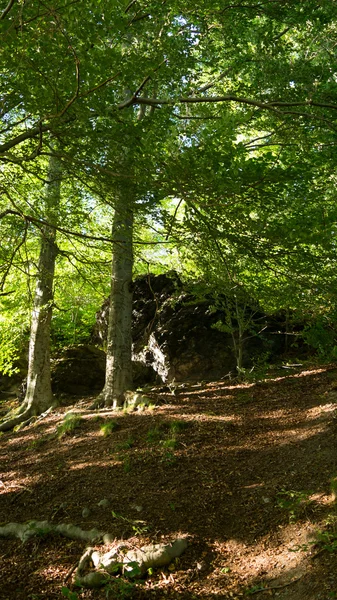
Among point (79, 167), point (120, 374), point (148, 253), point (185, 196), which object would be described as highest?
point (148, 253)

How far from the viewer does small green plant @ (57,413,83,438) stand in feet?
26.5

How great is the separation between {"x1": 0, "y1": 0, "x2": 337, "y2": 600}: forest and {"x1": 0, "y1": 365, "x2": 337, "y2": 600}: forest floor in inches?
0.9

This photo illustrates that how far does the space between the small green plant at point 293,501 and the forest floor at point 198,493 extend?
0.04 ft

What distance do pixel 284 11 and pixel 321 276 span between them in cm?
365

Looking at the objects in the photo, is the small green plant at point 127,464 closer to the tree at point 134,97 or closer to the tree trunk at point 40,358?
the tree at point 134,97

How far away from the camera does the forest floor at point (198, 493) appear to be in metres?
3.76

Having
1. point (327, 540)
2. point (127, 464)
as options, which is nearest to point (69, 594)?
point (327, 540)

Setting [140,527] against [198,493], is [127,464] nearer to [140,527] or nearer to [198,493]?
[198,493]

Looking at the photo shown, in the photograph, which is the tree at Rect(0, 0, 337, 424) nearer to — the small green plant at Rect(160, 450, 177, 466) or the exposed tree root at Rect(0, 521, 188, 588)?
the exposed tree root at Rect(0, 521, 188, 588)

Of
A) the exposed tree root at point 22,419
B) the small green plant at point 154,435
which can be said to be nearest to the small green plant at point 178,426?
the small green plant at point 154,435

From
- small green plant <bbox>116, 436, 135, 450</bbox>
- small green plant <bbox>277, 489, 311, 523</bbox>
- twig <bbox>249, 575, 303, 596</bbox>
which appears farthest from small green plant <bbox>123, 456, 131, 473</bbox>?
twig <bbox>249, 575, 303, 596</bbox>

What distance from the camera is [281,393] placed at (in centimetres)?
821

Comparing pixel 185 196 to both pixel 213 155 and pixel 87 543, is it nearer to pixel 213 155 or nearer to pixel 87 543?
pixel 213 155

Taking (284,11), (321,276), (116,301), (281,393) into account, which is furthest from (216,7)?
(281,393)
